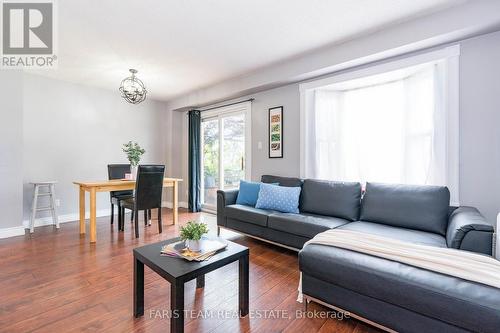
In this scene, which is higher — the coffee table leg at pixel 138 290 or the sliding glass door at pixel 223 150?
the sliding glass door at pixel 223 150

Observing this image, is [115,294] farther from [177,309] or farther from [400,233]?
[400,233]

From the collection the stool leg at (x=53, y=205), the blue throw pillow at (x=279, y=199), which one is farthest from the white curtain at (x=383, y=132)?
the stool leg at (x=53, y=205)

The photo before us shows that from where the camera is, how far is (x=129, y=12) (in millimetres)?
2287

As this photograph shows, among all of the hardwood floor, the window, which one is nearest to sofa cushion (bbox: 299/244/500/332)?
the hardwood floor

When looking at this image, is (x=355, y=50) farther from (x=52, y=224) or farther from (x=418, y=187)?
(x=52, y=224)

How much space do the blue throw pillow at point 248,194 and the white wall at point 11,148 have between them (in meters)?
3.15

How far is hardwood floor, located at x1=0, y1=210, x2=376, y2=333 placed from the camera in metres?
1.59

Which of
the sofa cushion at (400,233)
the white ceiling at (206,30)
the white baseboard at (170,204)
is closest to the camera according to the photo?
the sofa cushion at (400,233)

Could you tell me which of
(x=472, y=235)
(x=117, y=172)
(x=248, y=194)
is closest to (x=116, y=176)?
(x=117, y=172)

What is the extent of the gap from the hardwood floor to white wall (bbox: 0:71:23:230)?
1.79ft

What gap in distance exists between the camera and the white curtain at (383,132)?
260 centimetres

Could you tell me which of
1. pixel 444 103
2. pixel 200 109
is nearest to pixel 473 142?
pixel 444 103

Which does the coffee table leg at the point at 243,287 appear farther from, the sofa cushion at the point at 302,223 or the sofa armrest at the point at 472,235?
the sofa armrest at the point at 472,235

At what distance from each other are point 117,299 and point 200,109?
160 inches
